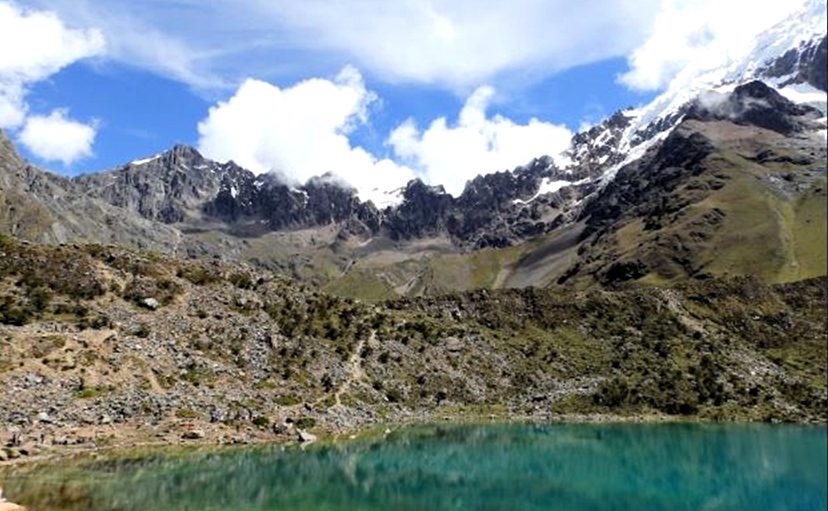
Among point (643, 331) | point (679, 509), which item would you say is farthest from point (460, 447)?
point (643, 331)

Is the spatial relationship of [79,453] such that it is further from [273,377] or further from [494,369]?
[494,369]

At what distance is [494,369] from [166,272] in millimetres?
49646

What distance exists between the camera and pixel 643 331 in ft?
430

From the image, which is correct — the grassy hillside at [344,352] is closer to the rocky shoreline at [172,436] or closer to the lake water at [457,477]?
the rocky shoreline at [172,436]

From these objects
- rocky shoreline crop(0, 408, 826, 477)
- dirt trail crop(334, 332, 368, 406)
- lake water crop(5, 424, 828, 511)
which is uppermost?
dirt trail crop(334, 332, 368, 406)

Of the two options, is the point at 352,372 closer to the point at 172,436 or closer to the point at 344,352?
the point at 344,352

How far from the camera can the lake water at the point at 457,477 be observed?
45.3 meters

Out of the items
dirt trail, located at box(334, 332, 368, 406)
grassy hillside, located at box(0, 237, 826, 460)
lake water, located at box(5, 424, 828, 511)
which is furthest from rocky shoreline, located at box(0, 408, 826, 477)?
dirt trail, located at box(334, 332, 368, 406)

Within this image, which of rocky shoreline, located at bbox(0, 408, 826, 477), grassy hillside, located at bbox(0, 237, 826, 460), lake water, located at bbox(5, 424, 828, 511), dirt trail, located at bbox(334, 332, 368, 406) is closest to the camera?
lake water, located at bbox(5, 424, 828, 511)

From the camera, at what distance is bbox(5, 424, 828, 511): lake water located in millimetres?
45281

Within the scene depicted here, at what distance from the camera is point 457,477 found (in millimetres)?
59594

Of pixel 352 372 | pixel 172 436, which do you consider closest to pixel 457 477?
pixel 172 436

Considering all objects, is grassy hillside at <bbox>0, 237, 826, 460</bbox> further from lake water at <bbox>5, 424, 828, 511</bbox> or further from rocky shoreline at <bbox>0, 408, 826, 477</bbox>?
lake water at <bbox>5, 424, 828, 511</bbox>

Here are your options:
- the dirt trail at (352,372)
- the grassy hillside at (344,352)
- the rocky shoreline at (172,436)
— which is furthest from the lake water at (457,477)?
the dirt trail at (352,372)
